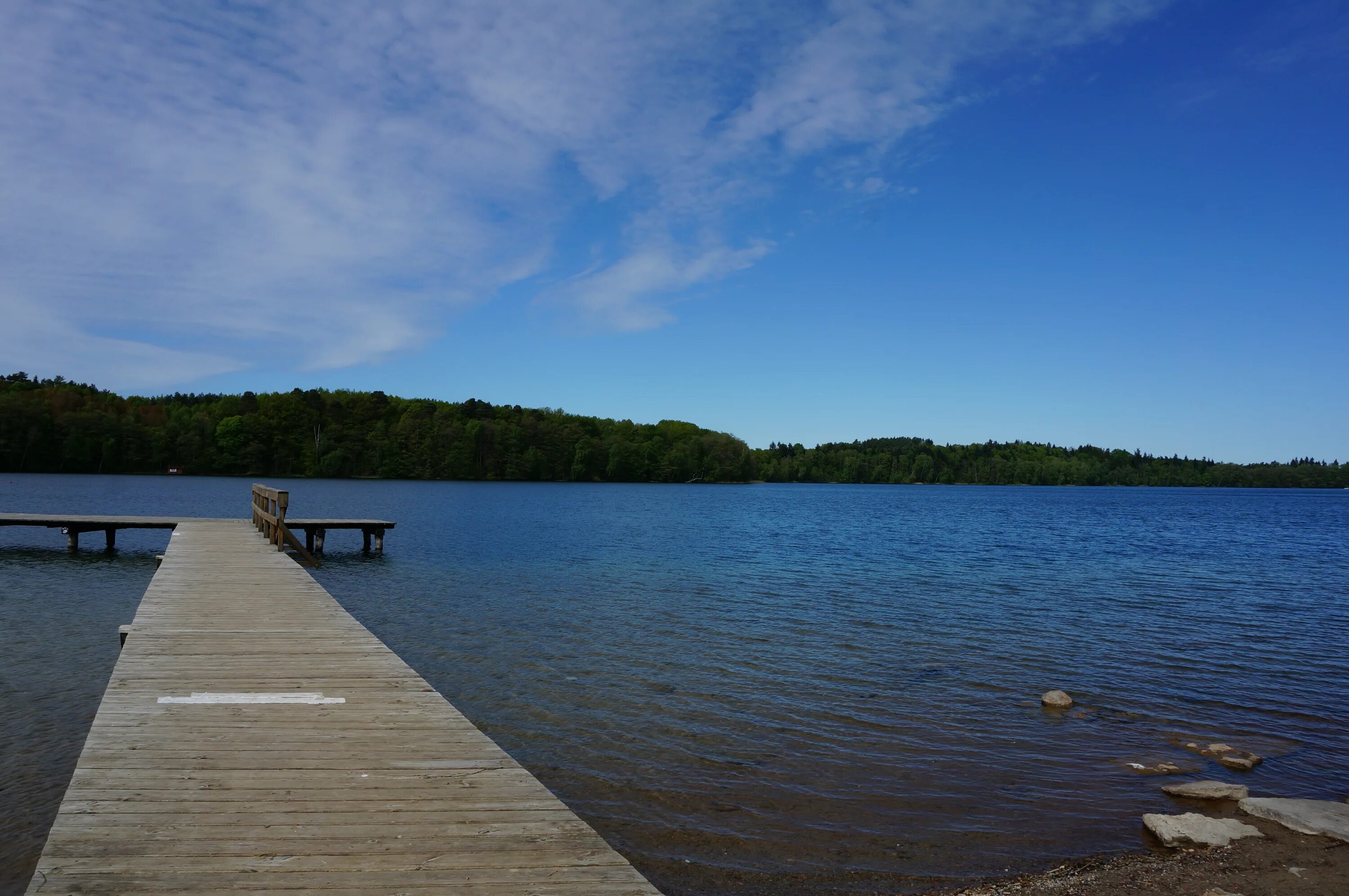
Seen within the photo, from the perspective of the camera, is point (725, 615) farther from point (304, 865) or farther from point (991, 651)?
point (304, 865)

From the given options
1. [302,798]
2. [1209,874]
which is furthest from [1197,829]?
[302,798]

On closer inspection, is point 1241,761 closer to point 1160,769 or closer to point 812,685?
point 1160,769

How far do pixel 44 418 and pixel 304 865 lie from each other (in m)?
109

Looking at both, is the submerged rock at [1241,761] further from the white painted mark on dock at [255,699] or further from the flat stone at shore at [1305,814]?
the white painted mark on dock at [255,699]

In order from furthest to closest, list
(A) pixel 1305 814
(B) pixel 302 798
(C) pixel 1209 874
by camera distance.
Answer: (A) pixel 1305 814 < (C) pixel 1209 874 < (B) pixel 302 798

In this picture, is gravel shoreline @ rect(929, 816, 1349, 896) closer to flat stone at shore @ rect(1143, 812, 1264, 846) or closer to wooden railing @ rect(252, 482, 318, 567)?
flat stone at shore @ rect(1143, 812, 1264, 846)

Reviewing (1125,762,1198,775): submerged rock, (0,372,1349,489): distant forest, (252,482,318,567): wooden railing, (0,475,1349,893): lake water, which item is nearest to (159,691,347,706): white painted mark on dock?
(0,475,1349,893): lake water

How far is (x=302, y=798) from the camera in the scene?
14.2 ft

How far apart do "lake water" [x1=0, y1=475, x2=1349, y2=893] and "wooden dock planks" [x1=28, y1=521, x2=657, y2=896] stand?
4.15 feet

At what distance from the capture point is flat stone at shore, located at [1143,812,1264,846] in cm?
634

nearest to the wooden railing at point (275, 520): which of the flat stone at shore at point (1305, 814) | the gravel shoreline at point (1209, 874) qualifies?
the gravel shoreline at point (1209, 874)

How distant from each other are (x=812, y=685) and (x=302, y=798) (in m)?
7.69

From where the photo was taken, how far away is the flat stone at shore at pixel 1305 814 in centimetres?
634

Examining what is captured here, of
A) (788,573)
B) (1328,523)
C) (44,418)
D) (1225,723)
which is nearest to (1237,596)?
(788,573)
